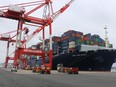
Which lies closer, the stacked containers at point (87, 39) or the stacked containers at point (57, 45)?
the stacked containers at point (87, 39)

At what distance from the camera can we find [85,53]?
50312mm

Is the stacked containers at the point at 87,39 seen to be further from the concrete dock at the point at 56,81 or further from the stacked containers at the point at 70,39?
the concrete dock at the point at 56,81

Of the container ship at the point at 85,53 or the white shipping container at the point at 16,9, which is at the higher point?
the white shipping container at the point at 16,9

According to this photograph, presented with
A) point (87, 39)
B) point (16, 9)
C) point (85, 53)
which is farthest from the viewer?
point (87, 39)

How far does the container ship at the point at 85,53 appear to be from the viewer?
49.9 metres

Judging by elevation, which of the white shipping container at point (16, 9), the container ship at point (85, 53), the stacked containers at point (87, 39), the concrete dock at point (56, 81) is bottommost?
the concrete dock at point (56, 81)

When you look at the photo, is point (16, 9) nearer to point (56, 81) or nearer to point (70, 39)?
point (70, 39)

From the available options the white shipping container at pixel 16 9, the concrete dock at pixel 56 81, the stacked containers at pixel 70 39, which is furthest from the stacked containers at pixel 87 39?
the concrete dock at pixel 56 81

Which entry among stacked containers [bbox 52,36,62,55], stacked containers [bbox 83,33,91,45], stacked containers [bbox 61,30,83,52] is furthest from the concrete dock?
stacked containers [bbox 52,36,62,55]

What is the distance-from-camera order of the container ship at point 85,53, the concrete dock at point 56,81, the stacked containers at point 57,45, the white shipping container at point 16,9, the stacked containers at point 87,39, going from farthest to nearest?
1. the stacked containers at point 57,45
2. the stacked containers at point 87,39
3. the white shipping container at point 16,9
4. the container ship at point 85,53
5. the concrete dock at point 56,81

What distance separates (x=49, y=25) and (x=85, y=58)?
13.7 m

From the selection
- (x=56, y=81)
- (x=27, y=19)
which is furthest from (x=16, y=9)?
(x=56, y=81)

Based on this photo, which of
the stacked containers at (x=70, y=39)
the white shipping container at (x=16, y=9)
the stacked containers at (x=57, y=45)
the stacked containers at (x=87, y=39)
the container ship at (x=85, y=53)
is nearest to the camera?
the container ship at (x=85, y=53)

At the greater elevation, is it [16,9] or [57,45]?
[16,9]
